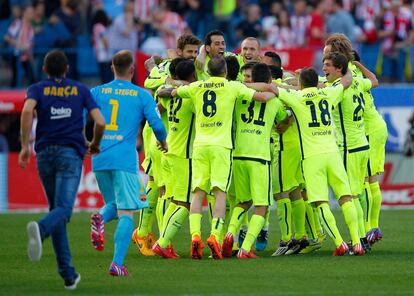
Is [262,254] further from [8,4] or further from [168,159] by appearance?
[8,4]

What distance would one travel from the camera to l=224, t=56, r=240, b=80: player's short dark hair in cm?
1522

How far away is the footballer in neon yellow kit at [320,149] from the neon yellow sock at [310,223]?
107cm

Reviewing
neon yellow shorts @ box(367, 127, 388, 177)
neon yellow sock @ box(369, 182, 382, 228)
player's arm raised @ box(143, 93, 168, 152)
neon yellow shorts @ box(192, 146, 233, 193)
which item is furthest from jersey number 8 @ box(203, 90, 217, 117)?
neon yellow sock @ box(369, 182, 382, 228)

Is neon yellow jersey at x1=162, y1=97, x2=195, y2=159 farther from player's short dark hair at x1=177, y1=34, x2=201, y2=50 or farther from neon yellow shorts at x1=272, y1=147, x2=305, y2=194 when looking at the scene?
neon yellow shorts at x1=272, y1=147, x2=305, y2=194

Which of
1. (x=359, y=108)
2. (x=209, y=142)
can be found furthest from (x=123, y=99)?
(x=359, y=108)

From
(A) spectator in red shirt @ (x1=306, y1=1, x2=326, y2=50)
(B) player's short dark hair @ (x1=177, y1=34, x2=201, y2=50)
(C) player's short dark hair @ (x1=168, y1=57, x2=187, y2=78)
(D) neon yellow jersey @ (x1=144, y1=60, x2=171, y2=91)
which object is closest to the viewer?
(C) player's short dark hair @ (x1=168, y1=57, x2=187, y2=78)

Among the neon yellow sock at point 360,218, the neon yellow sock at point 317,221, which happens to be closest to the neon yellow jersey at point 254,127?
the neon yellow sock at point 360,218

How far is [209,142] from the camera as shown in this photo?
567 inches

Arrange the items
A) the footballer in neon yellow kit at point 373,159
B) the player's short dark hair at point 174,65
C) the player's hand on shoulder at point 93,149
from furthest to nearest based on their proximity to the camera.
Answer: the footballer in neon yellow kit at point 373,159 < the player's short dark hair at point 174,65 < the player's hand on shoulder at point 93,149

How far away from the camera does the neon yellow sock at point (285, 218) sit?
15617 mm

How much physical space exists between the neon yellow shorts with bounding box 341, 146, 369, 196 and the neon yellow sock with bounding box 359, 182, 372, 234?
0.72 metres

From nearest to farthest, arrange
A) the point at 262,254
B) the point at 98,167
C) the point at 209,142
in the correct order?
1. the point at 98,167
2. the point at 209,142
3. the point at 262,254

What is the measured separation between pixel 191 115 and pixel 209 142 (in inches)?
35.3

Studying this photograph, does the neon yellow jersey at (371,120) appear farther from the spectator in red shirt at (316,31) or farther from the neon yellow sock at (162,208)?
the spectator in red shirt at (316,31)
